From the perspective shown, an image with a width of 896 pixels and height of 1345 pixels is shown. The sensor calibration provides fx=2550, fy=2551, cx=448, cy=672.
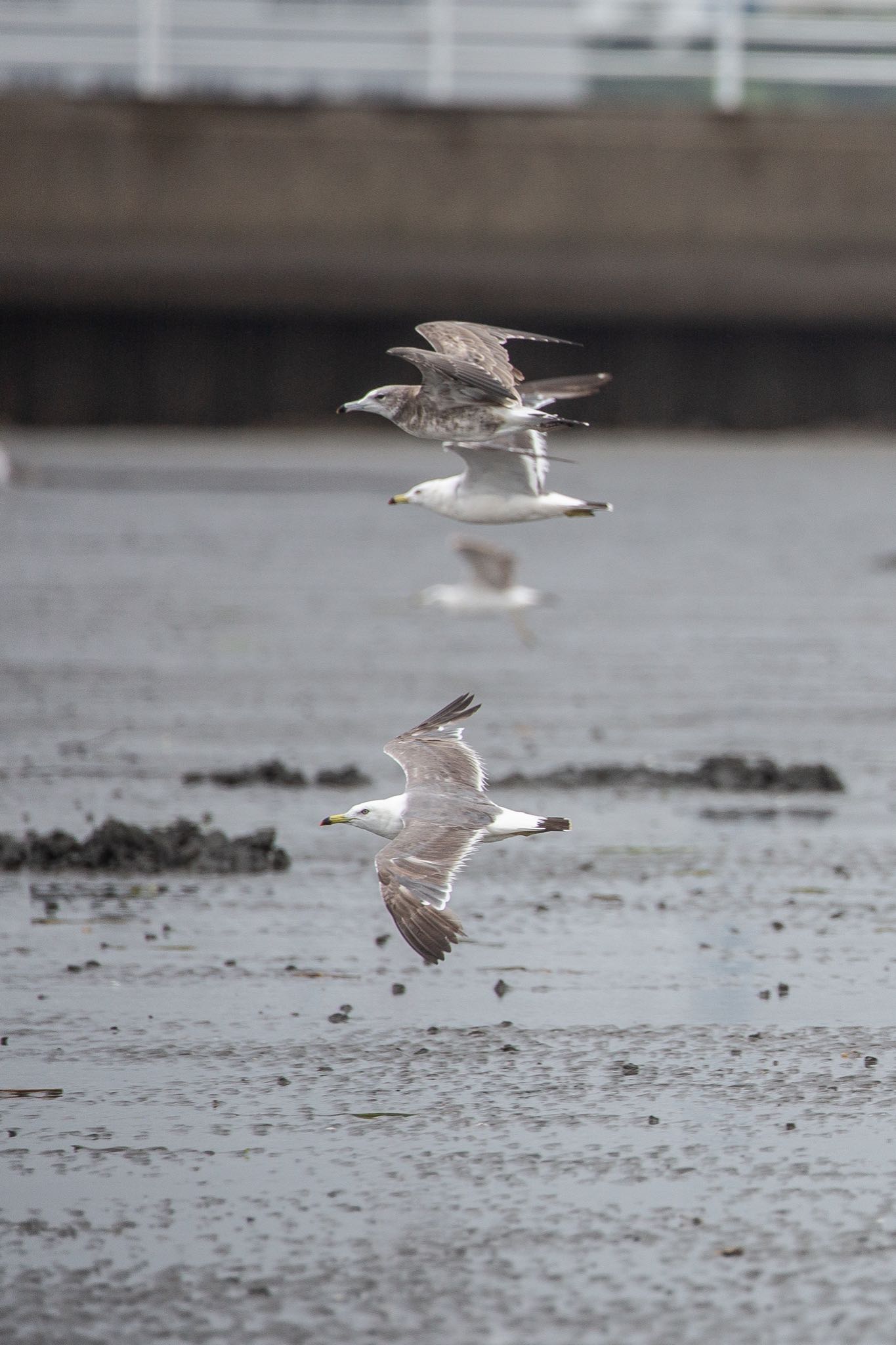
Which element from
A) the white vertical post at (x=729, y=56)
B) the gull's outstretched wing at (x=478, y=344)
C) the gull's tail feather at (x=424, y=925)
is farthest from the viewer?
the white vertical post at (x=729, y=56)

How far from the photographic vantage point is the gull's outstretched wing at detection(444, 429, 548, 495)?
721 centimetres

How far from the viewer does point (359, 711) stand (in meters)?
12.1

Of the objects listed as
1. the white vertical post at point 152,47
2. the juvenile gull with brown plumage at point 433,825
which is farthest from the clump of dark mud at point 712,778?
the white vertical post at point 152,47

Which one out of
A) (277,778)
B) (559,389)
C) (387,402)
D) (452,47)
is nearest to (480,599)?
(277,778)

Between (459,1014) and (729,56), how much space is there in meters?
21.7

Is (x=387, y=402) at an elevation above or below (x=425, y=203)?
below

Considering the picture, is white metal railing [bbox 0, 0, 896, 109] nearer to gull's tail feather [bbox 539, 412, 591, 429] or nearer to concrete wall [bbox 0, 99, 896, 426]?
concrete wall [bbox 0, 99, 896, 426]

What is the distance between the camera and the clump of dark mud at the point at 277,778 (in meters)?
10.1

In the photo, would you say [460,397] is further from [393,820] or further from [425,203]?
[425,203]

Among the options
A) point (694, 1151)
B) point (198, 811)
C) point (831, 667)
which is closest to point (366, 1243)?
point (694, 1151)

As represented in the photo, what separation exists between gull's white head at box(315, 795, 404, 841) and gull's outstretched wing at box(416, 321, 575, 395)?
→ 1151mm

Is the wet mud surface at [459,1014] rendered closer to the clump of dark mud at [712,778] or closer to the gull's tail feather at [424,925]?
the clump of dark mud at [712,778]

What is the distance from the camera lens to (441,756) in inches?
277

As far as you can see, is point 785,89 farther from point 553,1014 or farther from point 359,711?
point 553,1014
